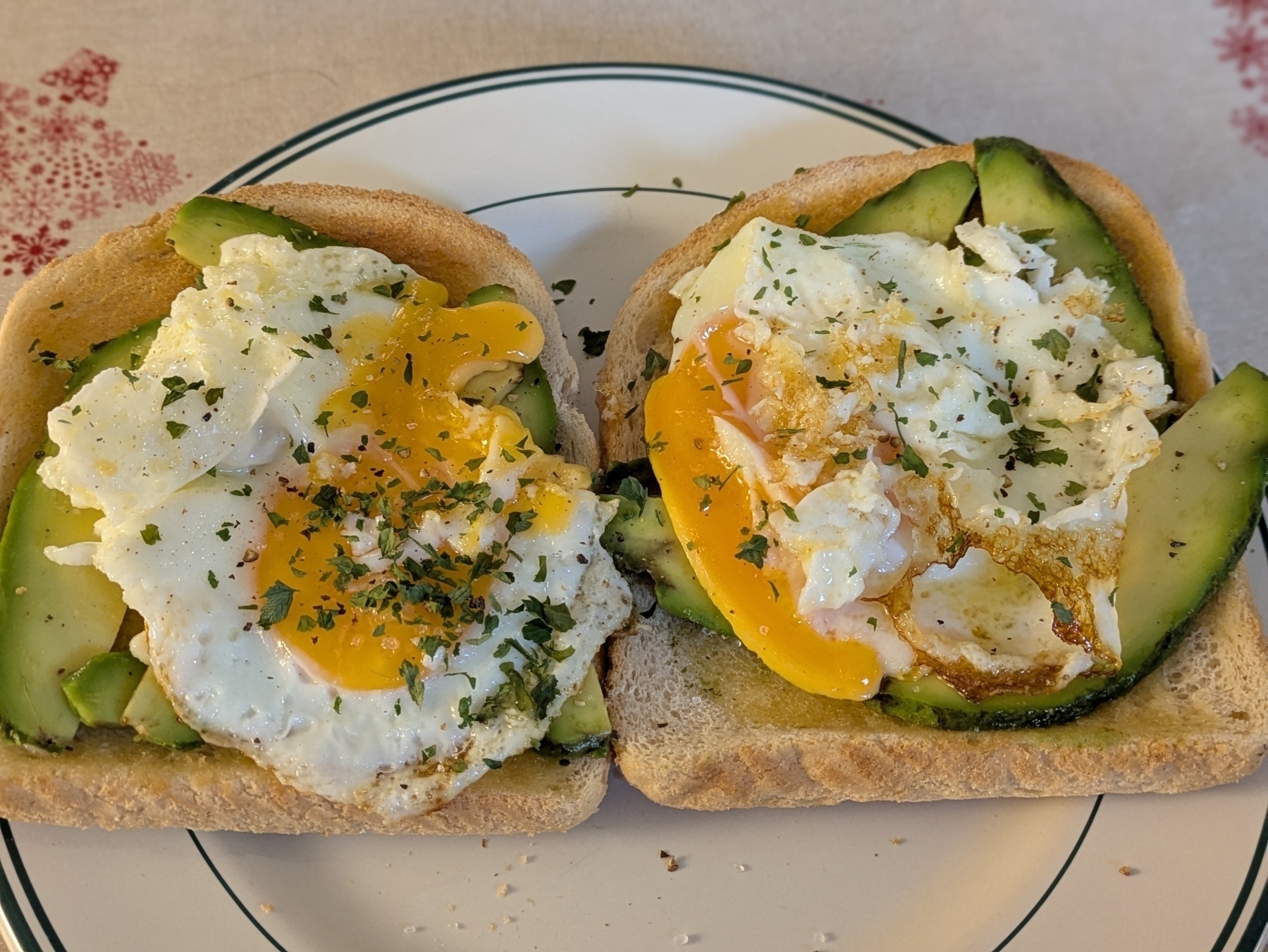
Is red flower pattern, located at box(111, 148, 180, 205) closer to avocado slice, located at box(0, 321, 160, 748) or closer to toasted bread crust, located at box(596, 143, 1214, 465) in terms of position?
avocado slice, located at box(0, 321, 160, 748)

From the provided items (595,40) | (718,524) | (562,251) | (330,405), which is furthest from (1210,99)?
(330,405)

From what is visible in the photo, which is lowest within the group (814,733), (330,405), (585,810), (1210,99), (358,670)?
(585,810)

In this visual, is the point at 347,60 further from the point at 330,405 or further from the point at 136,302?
the point at 330,405

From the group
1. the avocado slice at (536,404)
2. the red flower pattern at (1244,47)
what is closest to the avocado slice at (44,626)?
the avocado slice at (536,404)

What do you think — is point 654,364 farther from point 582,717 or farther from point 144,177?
point 144,177

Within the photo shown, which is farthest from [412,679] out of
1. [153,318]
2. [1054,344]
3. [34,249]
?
[34,249]

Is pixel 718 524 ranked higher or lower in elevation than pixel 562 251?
lower
